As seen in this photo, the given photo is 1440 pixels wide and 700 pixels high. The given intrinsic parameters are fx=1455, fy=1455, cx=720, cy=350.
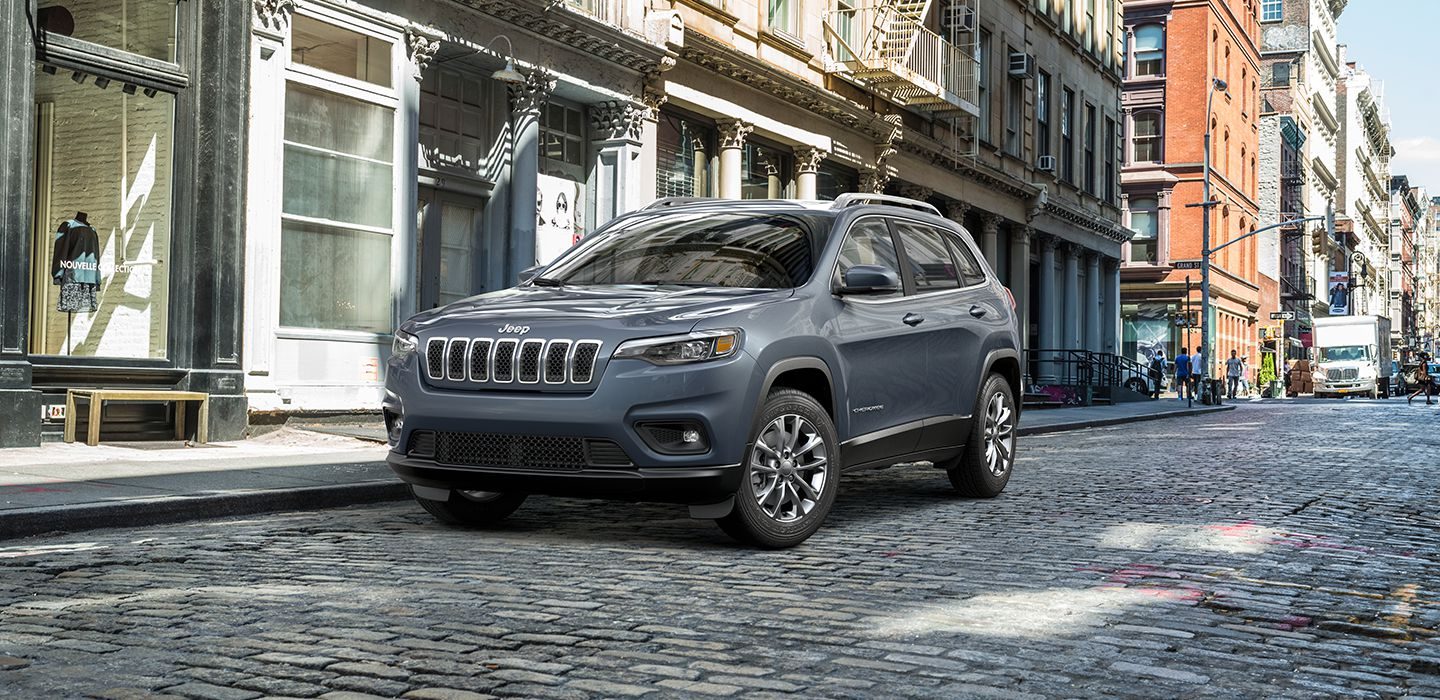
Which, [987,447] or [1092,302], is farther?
[1092,302]

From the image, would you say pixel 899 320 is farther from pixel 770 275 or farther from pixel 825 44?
pixel 825 44

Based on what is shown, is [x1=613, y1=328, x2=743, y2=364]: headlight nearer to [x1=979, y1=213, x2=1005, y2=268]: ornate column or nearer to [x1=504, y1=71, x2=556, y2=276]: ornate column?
[x1=504, y1=71, x2=556, y2=276]: ornate column

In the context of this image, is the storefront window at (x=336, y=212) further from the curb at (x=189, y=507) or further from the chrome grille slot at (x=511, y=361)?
the chrome grille slot at (x=511, y=361)

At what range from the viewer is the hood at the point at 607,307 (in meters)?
7.13

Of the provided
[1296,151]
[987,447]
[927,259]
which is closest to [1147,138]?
[1296,151]

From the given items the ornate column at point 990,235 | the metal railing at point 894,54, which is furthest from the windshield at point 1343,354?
the metal railing at point 894,54

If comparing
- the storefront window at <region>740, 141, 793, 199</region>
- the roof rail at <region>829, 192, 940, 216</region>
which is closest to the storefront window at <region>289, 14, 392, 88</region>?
the roof rail at <region>829, 192, 940, 216</region>

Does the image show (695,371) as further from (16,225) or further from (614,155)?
(614,155)

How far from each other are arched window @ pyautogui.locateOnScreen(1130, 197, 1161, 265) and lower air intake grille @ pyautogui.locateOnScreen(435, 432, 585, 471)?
178 ft

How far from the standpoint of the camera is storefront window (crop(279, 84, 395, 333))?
49.0ft

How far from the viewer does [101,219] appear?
13.3 metres

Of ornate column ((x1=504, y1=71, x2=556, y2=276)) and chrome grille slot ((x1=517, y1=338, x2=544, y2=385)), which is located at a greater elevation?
ornate column ((x1=504, y1=71, x2=556, y2=276))

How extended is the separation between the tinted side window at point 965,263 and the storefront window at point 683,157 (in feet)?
37.0

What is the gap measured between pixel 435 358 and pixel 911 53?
2150cm
